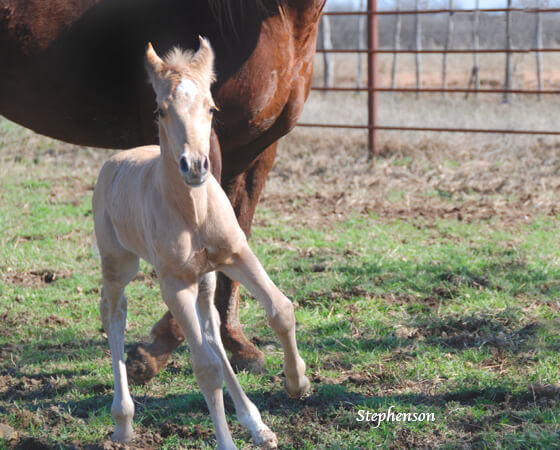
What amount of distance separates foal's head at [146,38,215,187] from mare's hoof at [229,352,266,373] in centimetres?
143

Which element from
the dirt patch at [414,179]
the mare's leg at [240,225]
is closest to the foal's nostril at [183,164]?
the mare's leg at [240,225]

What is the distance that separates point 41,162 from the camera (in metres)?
8.37

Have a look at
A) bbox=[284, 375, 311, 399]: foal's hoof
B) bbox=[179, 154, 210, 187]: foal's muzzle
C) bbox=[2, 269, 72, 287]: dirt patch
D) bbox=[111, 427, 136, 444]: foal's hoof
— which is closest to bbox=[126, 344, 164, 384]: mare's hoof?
bbox=[111, 427, 136, 444]: foal's hoof

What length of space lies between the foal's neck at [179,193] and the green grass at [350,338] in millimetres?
954

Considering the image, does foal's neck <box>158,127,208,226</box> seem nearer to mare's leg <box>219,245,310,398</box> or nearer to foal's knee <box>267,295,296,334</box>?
mare's leg <box>219,245,310,398</box>

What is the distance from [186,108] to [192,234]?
1.55ft

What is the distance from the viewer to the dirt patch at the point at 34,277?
4578mm

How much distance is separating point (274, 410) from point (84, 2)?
206 cm

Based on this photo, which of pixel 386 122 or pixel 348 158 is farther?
pixel 386 122

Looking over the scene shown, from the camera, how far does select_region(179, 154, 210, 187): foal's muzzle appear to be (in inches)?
75.6

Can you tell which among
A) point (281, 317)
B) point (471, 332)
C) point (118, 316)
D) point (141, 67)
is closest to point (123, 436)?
point (118, 316)

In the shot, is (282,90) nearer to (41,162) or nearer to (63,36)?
(63,36)

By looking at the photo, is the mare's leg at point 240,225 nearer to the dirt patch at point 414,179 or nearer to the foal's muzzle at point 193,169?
the foal's muzzle at point 193,169

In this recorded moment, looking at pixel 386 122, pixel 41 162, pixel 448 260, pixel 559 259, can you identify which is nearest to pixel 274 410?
pixel 448 260
